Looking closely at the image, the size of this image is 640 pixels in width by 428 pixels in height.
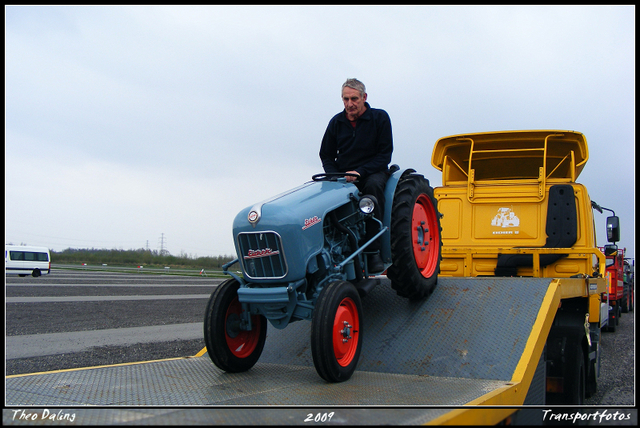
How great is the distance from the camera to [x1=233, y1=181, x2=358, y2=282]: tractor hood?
132 inches

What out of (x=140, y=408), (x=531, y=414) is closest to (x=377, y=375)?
(x=531, y=414)

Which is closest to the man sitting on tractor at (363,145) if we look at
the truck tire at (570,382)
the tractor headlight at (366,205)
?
the tractor headlight at (366,205)

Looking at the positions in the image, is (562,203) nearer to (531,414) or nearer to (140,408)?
(531,414)

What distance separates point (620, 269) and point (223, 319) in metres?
16.0

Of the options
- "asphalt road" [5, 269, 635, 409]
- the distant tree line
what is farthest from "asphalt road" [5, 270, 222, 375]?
the distant tree line

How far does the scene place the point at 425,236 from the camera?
4.74 meters

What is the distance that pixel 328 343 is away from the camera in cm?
319

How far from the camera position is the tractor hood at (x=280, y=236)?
334cm

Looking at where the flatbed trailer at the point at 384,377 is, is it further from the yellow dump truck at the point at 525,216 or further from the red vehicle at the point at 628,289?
the red vehicle at the point at 628,289

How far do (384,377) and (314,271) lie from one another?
914 millimetres

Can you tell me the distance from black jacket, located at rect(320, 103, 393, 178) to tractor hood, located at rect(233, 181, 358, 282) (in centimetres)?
84

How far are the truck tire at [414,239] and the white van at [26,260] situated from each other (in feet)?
111

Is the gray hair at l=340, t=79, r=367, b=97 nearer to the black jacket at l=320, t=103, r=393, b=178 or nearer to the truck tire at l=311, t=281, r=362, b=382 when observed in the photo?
the black jacket at l=320, t=103, r=393, b=178

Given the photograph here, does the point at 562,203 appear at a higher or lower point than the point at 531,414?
higher
